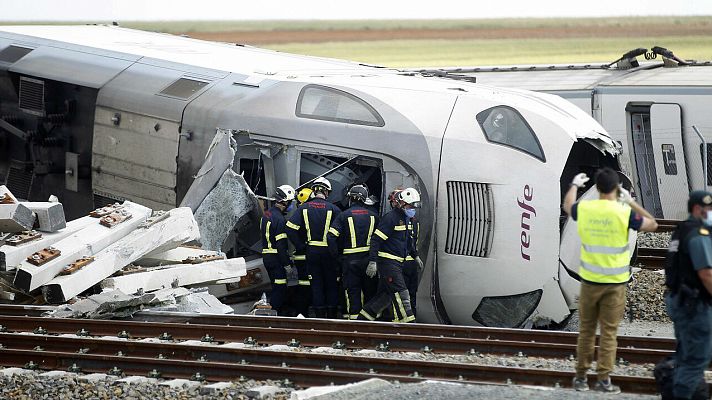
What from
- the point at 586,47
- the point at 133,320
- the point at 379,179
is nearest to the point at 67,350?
the point at 133,320

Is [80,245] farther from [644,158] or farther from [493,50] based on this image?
[493,50]

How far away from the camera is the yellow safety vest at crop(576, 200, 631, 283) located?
9.35 metres

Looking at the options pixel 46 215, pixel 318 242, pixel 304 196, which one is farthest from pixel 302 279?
pixel 46 215

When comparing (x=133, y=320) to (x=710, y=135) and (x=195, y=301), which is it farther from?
(x=710, y=135)

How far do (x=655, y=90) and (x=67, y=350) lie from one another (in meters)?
12.6

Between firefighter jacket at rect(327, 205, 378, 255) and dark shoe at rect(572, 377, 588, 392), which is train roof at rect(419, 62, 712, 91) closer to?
firefighter jacket at rect(327, 205, 378, 255)

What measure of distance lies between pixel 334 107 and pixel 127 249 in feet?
9.62

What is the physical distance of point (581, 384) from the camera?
31.4 feet

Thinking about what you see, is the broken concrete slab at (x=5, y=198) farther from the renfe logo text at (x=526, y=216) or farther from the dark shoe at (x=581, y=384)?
the dark shoe at (x=581, y=384)

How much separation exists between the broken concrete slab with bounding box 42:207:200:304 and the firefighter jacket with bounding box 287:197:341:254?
3.95 ft

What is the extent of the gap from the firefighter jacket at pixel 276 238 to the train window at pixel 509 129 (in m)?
2.66

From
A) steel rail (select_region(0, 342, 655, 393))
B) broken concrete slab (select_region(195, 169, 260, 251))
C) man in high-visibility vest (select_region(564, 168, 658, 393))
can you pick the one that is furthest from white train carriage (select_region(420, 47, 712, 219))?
man in high-visibility vest (select_region(564, 168, 658, 393))

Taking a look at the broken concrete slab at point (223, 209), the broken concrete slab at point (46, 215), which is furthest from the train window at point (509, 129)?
the broken concrete slab at point (46, 215)

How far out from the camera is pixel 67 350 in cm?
1173
